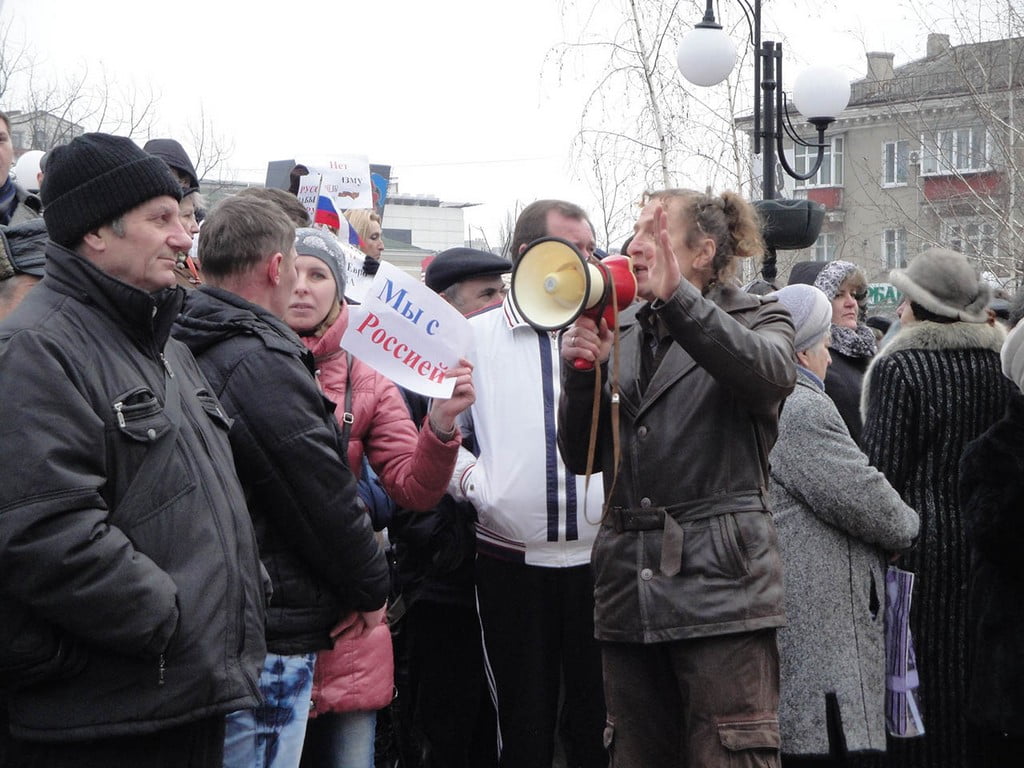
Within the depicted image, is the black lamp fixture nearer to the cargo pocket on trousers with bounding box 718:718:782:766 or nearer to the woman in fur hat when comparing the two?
the woman in fur hat

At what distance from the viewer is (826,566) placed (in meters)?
4.24

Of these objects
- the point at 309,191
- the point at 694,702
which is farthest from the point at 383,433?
the point at 309,191

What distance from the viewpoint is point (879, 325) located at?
10227mm

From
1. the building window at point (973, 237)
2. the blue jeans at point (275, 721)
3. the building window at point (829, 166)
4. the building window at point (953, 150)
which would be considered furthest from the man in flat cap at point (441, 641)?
the building window at point (829, 166)

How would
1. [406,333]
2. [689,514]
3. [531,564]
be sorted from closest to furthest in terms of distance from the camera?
[689,514], [406,333], [531,564]

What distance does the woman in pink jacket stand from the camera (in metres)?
3.59

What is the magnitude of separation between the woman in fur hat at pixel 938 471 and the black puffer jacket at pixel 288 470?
2403mm

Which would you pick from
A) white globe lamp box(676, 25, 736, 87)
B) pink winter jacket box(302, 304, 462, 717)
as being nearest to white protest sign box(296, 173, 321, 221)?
pink winter jacket box(302, 304, 462, 717)

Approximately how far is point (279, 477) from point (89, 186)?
0.89 metres

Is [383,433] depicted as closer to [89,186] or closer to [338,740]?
[338,740]

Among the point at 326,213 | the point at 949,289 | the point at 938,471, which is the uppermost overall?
the point at 326,213

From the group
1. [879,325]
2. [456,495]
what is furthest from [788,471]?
[879,325]

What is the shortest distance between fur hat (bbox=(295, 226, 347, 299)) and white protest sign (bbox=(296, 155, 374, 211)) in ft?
7.96

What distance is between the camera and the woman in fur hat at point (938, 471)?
15.4 ft
